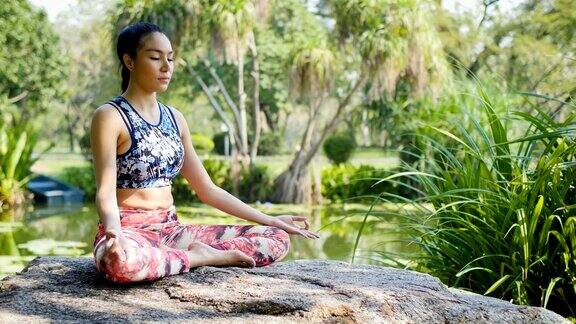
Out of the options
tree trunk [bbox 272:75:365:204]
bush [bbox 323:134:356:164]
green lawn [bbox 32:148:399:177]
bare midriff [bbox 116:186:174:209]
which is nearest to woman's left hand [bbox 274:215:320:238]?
bare midriff [bbox 116:186:174:209]

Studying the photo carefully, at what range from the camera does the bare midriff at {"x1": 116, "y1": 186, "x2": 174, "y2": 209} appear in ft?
7.23

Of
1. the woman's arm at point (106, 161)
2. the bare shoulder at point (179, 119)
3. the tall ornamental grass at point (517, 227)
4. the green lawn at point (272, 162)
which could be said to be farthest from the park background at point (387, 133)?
the woman's arm at point (106, 161)

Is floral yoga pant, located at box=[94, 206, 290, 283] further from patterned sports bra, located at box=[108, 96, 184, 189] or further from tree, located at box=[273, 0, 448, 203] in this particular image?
tree, located at box=[273, 0, 448, 203]

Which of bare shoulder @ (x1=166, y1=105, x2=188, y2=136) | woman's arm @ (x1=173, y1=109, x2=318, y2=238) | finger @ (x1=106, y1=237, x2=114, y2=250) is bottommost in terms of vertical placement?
finger @ (x1=106, y1=237, x2=114, y2=250)

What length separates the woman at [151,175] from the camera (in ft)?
6.91

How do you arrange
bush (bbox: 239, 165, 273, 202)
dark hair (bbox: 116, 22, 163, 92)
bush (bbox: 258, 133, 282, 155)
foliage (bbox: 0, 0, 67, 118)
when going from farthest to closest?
bush (bbox: 258, 133, 282, 155), foliage (bbox: 0, 0, 67, 118), bush (bbox: 239, 165, 273, 202), dark hair (bbox: 116, 22, 163, 92)

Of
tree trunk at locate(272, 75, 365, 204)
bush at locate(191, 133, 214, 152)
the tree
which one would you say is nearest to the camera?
the tree

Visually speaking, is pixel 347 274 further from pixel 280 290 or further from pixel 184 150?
pixel 184 150

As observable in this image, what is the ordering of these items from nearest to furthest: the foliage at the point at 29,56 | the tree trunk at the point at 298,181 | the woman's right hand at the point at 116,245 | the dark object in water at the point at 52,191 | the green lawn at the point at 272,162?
the woman's right hand at the point at 116,245
the tree trunk at the point at 298,181
the dark object in water at the point at 52,191
the foliage at the point at 29,56
the green lawn at the point at 272,162

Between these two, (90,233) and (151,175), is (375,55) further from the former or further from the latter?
(151,175)

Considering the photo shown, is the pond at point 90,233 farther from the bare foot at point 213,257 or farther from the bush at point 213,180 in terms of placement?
the bare foot at point 213,257

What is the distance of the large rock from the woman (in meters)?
0.11

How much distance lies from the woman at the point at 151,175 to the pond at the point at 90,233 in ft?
6.93

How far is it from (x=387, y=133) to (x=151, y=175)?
11.9 meters
